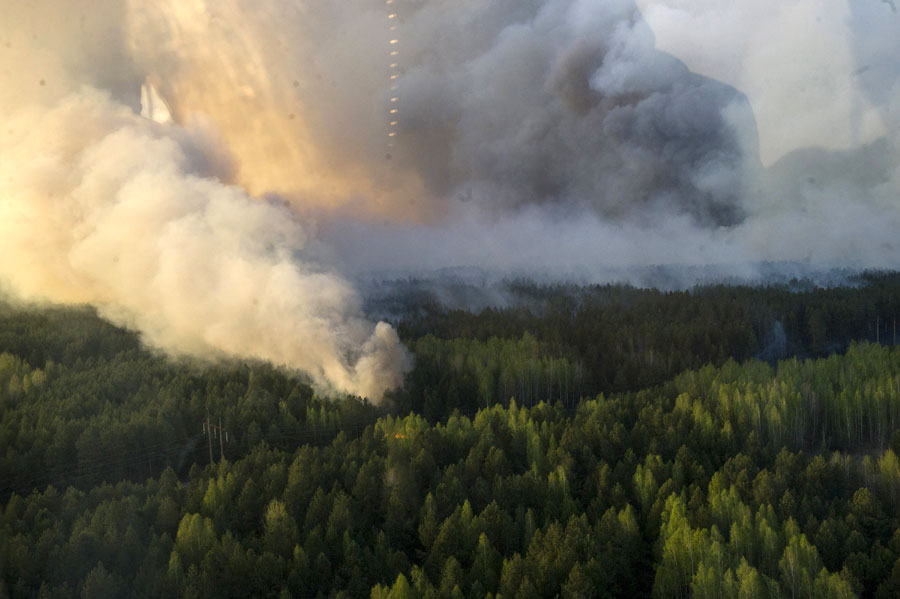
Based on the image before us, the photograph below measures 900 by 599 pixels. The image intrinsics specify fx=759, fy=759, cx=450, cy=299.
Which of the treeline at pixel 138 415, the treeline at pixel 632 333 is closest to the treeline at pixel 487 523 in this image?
the treeline at pixel 138 415

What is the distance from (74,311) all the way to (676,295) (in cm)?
11559

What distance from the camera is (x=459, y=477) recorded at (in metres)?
52.6

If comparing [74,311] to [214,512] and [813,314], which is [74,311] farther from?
[813,314]

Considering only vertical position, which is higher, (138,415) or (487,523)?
(138,415)

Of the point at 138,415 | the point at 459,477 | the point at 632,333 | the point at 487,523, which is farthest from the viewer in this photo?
the point at 632,333

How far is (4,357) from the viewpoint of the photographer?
9625 centimetres

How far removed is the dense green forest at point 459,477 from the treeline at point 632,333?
791 millimetres

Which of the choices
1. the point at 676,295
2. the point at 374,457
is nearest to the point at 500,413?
the point at 374,457

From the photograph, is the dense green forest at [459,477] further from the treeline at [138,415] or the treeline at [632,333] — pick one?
the treeline at [632,333]

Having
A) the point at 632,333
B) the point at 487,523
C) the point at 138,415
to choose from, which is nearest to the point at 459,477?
the point at 487,523

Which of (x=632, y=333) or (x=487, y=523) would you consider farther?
(x=632, y=333)

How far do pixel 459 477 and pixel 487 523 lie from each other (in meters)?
9.29

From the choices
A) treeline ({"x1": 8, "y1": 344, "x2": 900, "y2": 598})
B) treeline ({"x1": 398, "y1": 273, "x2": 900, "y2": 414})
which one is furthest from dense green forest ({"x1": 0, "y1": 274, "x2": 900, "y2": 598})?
treeline ({"x1": 398, "y1": 273, "x2": 900, "y2": 414})

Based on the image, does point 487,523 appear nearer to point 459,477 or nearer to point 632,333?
point 459,477
